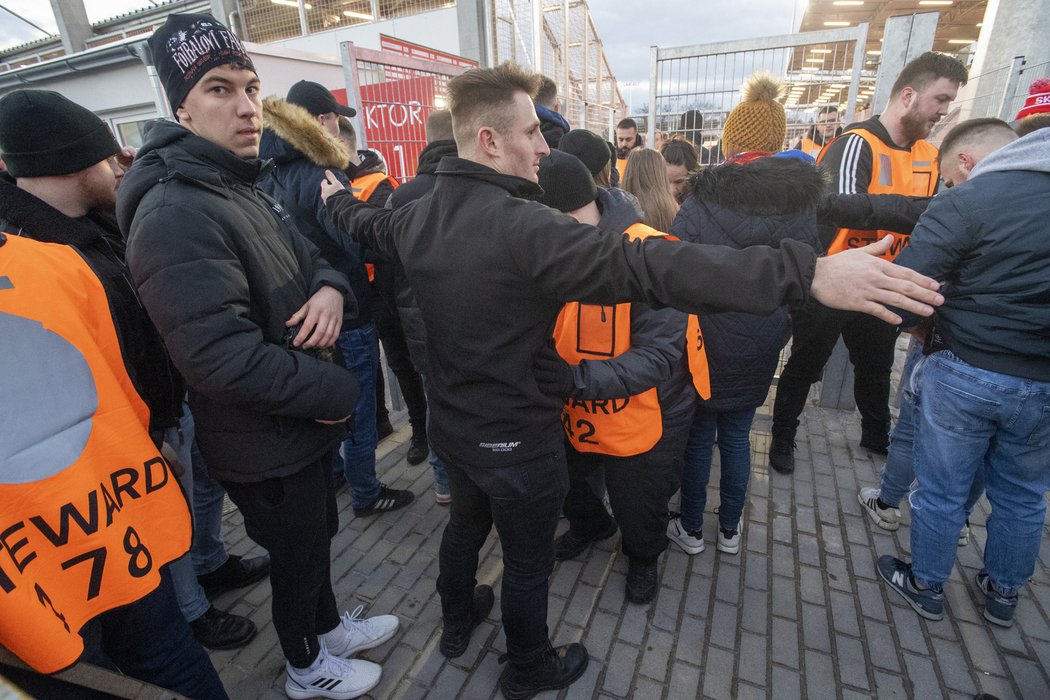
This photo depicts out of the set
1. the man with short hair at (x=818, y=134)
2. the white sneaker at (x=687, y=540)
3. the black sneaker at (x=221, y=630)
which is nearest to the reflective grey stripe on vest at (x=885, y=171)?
the white sneaker at (x=687, y=540)

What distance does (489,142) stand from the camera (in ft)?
5.19

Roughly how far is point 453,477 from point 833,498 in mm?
2728

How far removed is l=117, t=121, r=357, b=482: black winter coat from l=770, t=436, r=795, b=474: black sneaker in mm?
3116

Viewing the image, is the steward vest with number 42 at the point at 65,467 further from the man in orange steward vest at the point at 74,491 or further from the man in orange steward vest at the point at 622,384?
the man in orange steward vest at the point at 622,384

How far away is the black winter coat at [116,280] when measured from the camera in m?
1.56

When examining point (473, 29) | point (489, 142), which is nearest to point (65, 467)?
point (489, 142)

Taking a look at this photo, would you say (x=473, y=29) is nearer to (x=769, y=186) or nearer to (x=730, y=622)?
(x=769, y=186)

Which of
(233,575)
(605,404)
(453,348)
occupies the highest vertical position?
(453,348)

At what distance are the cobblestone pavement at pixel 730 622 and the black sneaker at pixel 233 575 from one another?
0.20ft

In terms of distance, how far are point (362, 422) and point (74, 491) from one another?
190cm

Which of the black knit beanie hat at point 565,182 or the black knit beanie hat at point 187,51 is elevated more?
the black knit beanie hat at point 187,51

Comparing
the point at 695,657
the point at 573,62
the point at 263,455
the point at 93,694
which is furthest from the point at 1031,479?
the point at 573,62

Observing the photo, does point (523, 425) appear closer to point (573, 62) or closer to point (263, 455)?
point (263, 455)

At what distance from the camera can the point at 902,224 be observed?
2.77m
